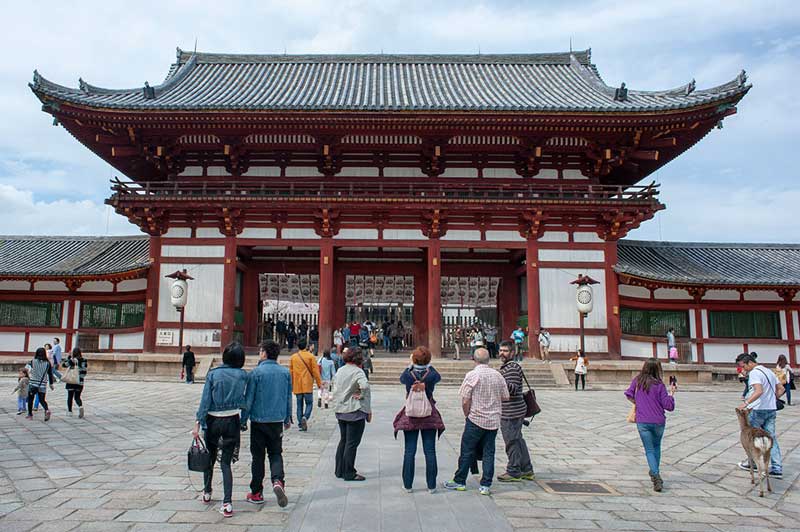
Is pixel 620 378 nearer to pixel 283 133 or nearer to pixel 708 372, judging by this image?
pixel 708 372

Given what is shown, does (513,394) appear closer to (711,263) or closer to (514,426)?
(514,426)

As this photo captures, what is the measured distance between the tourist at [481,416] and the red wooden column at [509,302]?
1579 cm

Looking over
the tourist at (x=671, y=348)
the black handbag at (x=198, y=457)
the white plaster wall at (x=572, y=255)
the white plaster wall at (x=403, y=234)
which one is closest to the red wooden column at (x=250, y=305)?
the white plaster wall at (x=403, y=234)

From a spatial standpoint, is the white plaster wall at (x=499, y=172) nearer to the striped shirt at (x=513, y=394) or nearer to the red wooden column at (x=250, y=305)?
the red wooden column at (x=250, y=305)

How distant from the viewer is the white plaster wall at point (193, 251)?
18719mm

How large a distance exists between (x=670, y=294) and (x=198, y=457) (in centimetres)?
1913

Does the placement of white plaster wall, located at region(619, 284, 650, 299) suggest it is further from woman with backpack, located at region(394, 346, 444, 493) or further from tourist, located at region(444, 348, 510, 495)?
woman with backpack, located at region(394, 346, 444, 493)

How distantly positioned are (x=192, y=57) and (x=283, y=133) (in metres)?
10.1

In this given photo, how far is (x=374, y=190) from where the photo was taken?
63.5 feet

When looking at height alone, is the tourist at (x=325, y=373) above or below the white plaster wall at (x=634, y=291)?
below

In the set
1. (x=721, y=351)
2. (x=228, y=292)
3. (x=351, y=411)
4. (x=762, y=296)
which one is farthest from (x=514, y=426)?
(x=762, y=296)

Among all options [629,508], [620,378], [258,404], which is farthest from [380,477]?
[620,378]

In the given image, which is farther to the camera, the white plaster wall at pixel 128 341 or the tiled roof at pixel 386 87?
the white plaster wall at pixel 128 341

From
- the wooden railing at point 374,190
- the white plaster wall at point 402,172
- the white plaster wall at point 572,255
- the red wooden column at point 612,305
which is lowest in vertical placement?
the red wooden column at point 612,305
